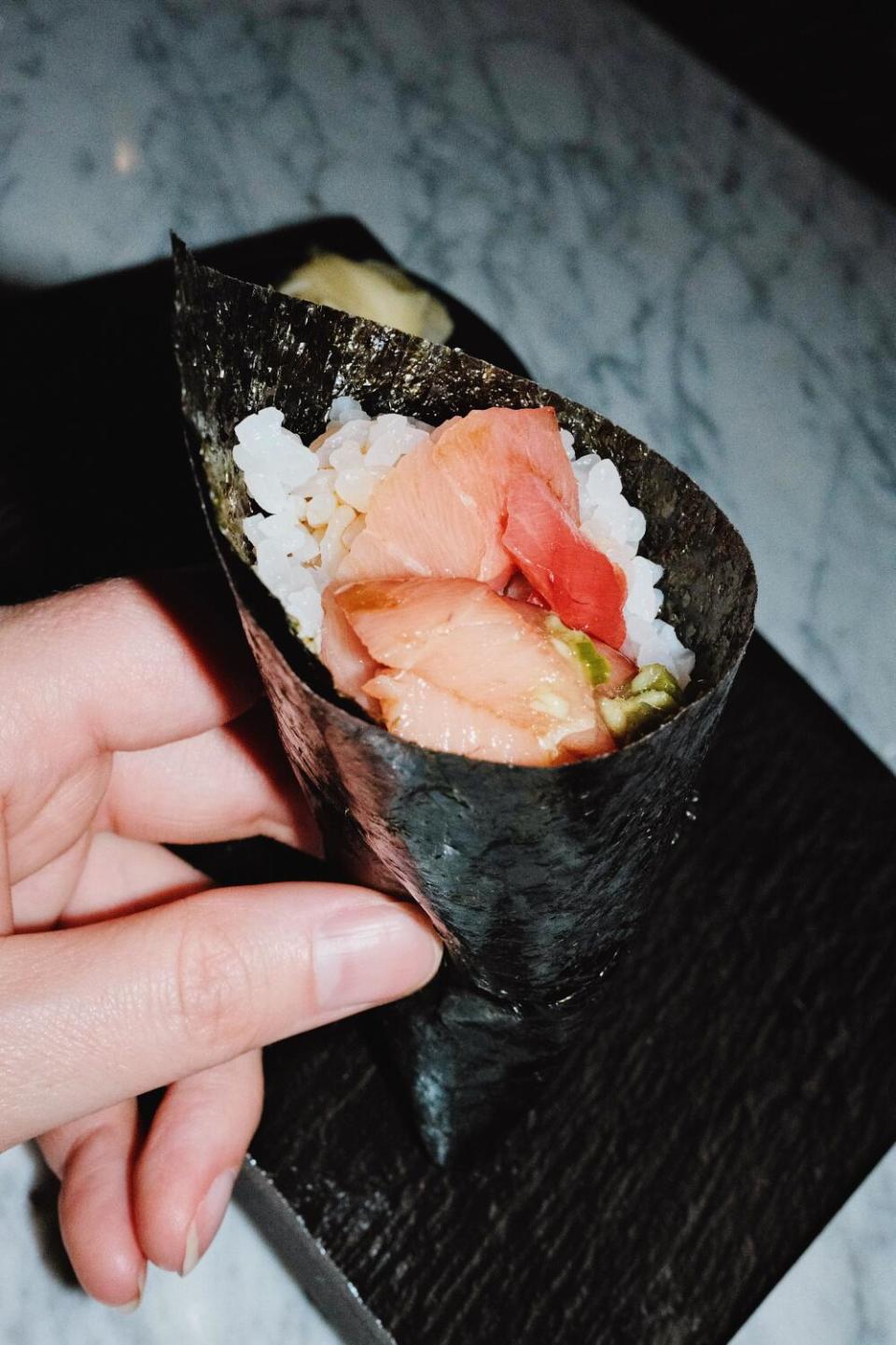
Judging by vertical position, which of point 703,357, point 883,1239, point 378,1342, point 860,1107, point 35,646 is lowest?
point 378,1342

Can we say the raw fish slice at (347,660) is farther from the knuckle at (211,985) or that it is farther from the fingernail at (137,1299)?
the fingernail at (137,1299)

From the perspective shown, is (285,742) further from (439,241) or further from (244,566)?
(439,241)

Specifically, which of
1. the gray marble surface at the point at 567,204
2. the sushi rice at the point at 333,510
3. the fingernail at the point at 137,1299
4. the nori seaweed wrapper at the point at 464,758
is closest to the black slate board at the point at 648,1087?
the fingernail at the point at 137,1299

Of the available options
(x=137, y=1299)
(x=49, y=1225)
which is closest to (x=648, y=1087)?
(x=137, y=1299)

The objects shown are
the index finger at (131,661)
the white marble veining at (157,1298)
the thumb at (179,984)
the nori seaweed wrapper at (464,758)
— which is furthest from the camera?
the white marble veining at (157,1298)

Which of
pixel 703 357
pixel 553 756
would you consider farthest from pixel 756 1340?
pixel 703 357

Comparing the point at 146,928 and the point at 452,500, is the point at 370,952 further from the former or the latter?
the point at 452,500
